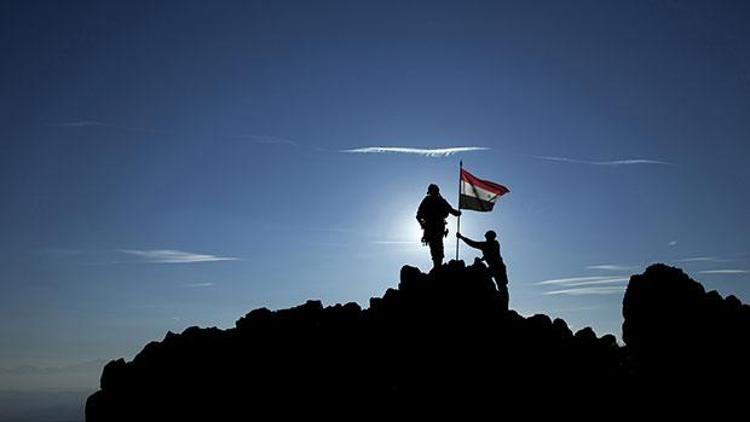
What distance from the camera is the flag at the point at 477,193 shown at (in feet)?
103

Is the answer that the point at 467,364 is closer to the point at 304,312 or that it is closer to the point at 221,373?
the point at 304,312

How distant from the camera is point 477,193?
3161 centimetres

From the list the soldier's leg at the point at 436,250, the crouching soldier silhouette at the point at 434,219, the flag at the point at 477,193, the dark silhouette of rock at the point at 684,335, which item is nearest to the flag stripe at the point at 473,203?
the flag at the point at 477,193

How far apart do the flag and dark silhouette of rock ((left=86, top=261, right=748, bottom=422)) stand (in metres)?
4.72

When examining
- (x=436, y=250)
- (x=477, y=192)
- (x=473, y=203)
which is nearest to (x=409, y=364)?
(x=436, y=250)

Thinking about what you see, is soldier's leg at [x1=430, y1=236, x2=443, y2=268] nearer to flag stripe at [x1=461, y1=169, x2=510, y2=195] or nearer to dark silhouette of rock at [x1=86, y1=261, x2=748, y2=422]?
dark silhouette of rock at [x1=86, y1=261, x2=748, y2=422]

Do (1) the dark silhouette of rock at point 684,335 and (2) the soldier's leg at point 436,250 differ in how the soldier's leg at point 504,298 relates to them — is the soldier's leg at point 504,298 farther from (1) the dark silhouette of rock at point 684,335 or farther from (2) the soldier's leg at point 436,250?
(1) the dark silhouette of rock at point 684,335

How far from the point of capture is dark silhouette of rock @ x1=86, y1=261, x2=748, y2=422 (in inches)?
984

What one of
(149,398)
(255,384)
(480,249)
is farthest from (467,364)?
(149,398)

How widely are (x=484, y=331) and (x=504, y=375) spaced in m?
2.37

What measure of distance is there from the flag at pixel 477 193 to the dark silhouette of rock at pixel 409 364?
4.72m

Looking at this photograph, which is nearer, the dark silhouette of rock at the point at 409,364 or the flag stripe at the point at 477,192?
the dark silhouette of rock at the point at 409,364

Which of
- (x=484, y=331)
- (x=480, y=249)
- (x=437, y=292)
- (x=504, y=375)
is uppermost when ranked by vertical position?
(x=480, y=249)

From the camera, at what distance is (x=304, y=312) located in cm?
2992
